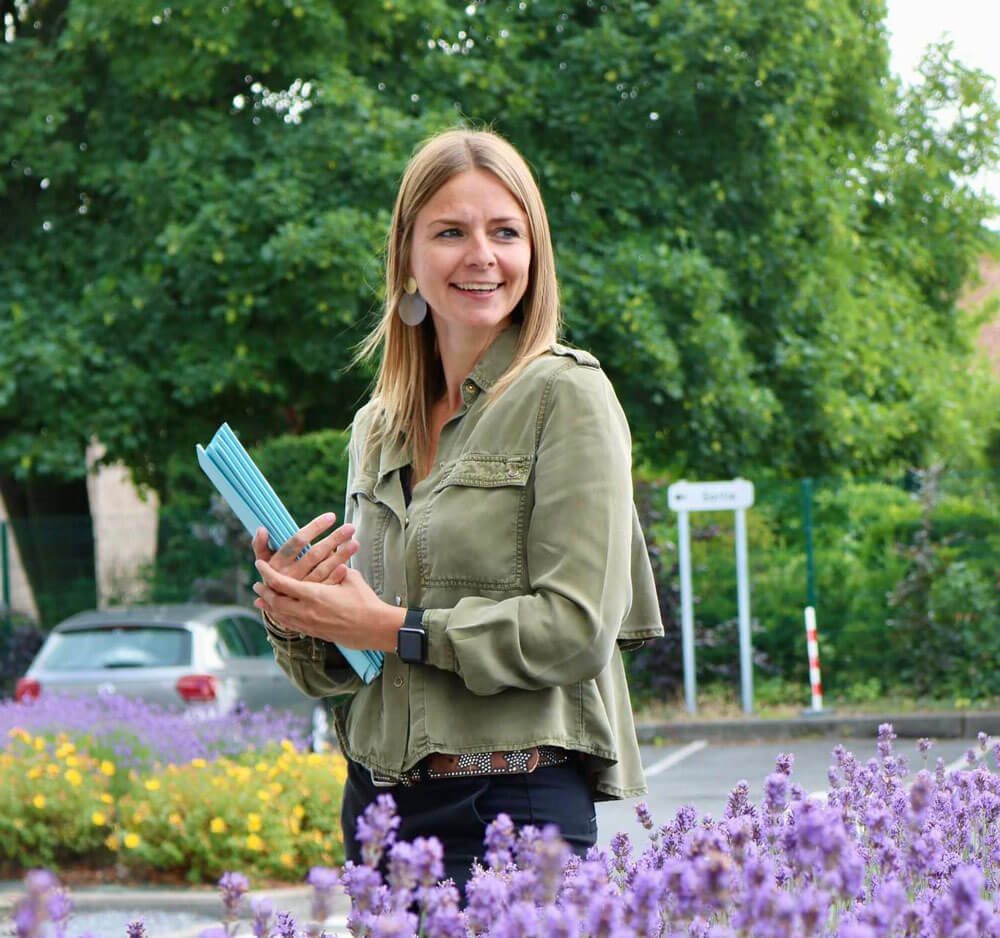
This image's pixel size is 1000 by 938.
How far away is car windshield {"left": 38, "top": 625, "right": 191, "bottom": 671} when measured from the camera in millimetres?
11695

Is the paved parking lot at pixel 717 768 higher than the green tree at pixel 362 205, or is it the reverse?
the green tree at pixel 362 205

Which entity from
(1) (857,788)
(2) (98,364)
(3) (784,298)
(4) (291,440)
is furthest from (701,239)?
(1) (857,788)

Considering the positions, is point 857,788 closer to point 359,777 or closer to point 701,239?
point 359,777

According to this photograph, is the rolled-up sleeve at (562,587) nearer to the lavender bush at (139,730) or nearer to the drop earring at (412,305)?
the drop earring at (412,305)

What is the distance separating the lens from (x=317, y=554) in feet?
8.16

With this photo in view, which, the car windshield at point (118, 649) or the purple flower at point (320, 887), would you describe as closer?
the purple flower at point (320, 887)

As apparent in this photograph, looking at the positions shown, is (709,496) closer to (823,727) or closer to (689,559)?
(689,559)

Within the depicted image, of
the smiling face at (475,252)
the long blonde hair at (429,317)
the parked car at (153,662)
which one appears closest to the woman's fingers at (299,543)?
the long blonde hair at (429,317)

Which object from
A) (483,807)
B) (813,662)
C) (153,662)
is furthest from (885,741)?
(813,662)

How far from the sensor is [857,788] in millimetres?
2957

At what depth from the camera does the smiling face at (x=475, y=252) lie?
2695mm

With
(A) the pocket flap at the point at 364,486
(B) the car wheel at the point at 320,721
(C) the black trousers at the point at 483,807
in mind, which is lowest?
(B) the car wheel at the point at 320,721

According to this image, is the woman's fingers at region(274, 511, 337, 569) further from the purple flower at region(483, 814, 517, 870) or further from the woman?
the purple flower at region(483, 814, 517, 870)

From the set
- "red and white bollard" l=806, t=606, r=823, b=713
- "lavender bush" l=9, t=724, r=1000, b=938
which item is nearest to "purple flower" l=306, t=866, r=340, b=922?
"lavender bush" l=9, t=724, r=1000, b=938
